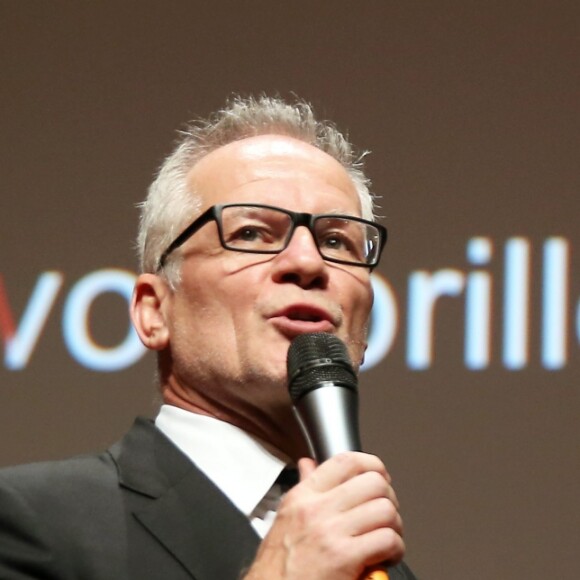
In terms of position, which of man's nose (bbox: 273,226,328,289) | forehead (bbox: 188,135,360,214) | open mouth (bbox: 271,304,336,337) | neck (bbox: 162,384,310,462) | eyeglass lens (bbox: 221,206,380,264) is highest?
forehead (bbox: 188,135,360,214)

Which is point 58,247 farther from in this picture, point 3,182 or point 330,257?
point 330,257

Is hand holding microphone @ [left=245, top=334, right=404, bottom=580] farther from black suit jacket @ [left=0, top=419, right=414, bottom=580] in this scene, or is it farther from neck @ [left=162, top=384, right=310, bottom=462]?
neck @ [left=162, top=384, right=310, bottom=462]

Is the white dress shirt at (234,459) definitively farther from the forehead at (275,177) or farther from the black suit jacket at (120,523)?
the forehead at (275,177)

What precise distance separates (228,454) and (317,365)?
0.32 m

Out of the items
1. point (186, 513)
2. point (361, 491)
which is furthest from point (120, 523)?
point (361, 491)

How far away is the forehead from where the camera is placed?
181cm

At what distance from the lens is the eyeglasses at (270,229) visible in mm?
1754

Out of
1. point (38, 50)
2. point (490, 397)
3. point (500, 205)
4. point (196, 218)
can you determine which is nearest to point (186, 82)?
point (38, 50)

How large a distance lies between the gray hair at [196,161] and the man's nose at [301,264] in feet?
0.64

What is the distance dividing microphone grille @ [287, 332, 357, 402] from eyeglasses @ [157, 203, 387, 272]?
257 mm

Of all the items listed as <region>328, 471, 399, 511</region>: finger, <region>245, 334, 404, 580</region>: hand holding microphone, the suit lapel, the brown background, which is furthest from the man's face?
the brown background

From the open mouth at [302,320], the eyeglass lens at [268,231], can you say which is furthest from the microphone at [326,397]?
the eyeglass lens at [268,231]

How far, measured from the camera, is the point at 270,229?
176 centimetres

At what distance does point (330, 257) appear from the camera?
1.78 meters
